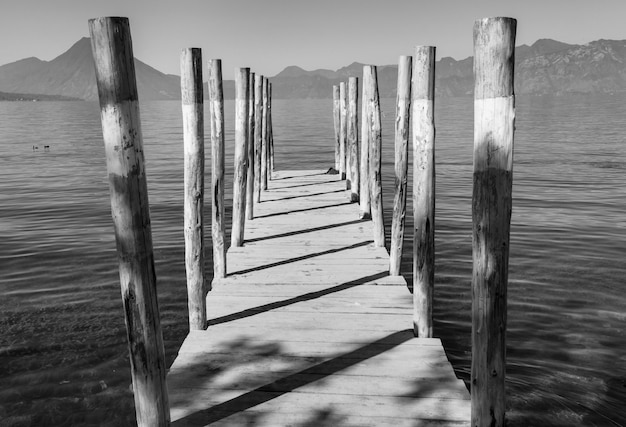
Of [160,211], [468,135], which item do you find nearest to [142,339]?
[160,211]

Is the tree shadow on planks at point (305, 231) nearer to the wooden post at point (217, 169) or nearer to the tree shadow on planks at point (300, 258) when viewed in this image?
the tree shadow on planks at point (300, 258)

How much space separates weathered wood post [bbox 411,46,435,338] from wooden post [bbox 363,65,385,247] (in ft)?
11.5

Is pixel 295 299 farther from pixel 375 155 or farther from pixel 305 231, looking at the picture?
pixel 305 231

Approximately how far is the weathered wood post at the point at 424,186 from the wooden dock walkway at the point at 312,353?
0.34 metres

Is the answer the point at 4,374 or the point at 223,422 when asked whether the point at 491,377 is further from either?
the point at 4,374

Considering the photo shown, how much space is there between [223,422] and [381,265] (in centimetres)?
457

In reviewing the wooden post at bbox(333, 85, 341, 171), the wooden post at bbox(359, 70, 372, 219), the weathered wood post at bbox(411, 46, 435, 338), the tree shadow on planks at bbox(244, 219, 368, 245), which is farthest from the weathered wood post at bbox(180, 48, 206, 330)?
the wooden post at bbox(333, 85, 341, 171)

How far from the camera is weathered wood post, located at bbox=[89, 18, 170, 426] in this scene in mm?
3402

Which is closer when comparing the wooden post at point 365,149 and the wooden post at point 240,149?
the wooden post at point 240,149

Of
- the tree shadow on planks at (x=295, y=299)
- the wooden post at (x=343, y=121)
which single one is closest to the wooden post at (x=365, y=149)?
the tree shadow on planks at (x=295, y=299)

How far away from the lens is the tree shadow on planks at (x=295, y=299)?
640cm

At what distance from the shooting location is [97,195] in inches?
813

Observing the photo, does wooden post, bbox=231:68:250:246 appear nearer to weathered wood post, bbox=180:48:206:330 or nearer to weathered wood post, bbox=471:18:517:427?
weathered wood post, bbox=180:48:206:330

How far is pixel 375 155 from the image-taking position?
9602mm
